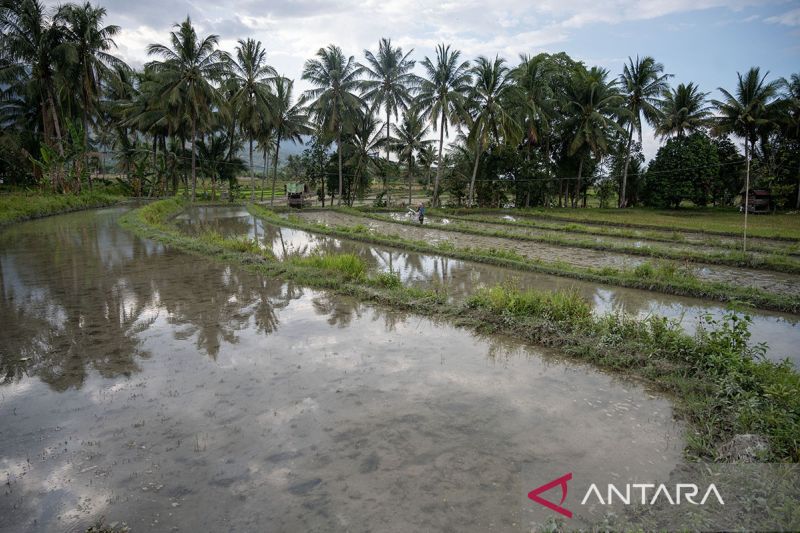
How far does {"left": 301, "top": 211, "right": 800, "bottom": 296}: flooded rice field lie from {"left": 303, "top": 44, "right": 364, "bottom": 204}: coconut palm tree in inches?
385

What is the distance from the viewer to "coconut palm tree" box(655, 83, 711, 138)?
3069 centimetres

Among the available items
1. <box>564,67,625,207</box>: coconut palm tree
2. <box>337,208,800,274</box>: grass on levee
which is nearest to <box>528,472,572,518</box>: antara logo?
<box>337,208,800,274</box>: grass on levee

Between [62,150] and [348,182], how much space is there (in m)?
17.4

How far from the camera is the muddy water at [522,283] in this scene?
7707 millimetres

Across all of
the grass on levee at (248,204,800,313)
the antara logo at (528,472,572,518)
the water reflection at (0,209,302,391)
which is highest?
the grass on levee at (248,204,800,313)

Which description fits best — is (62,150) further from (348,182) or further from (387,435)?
(387,435)

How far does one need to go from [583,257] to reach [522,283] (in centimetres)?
390

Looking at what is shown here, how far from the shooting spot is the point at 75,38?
27.3m

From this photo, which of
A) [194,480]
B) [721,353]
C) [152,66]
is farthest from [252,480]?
[152,66]

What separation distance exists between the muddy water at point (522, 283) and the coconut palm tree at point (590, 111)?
18.1 metres

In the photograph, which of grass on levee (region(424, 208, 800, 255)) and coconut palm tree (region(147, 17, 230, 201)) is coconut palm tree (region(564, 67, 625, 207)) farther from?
coconut palm tree (region(147, 17, 230, 201))

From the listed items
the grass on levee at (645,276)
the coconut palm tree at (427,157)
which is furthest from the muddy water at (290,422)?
the coconut palm tree at (427,157)

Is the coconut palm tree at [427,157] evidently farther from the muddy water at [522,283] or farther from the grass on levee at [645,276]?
the grass on levee at [645,276]

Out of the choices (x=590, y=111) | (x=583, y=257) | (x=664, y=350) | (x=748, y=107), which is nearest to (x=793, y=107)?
(x=748, y=107)
